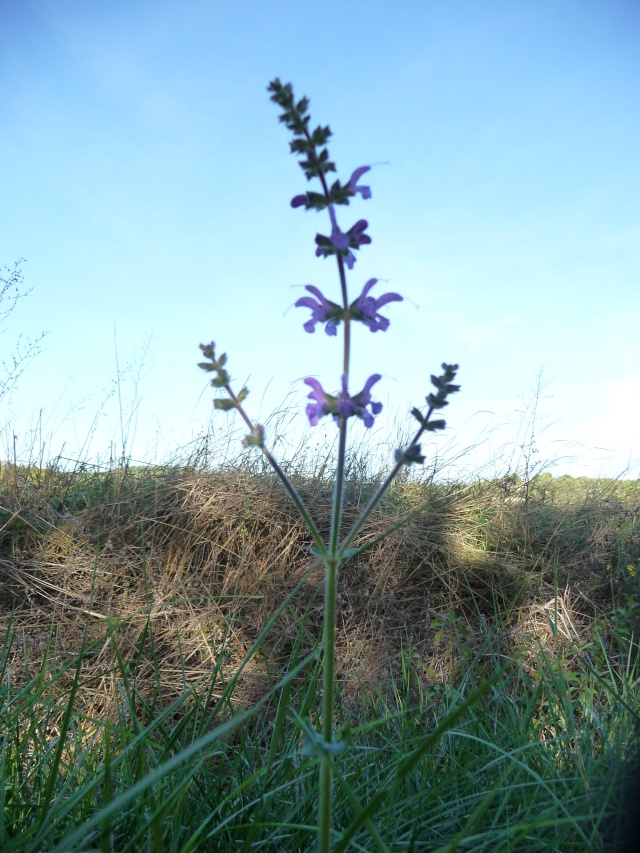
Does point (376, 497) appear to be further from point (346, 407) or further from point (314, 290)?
point (314, 290)

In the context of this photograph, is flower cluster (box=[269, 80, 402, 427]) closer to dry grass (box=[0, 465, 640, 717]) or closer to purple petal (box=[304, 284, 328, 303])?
purple petal (box=[304, 284, 328, 303])

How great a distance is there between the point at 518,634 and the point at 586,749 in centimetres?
171

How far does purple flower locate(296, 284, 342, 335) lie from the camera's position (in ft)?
3.53

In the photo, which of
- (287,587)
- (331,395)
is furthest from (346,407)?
(287,587)

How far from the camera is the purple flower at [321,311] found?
1.08 m

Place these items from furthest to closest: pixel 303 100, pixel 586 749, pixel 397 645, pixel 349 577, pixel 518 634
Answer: pixel 349 577 → pixel 397 645 → pixel 518 634 → pixel 586 749 → pixel 303 100

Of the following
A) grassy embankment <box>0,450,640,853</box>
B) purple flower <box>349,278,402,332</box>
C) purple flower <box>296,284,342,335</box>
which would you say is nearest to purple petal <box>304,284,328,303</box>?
purple flower <box>296,284,342,335</box>

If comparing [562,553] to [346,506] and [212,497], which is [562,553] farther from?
[212,497]

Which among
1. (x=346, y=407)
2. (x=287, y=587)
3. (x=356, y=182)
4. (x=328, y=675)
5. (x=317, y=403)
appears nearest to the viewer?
(x=328, y=675)

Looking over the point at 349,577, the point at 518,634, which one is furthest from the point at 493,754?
the point at 349,577

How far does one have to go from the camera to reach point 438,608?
3953 mm

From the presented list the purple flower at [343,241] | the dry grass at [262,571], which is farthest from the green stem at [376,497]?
the dry grass at [262,571]

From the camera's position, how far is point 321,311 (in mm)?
1117

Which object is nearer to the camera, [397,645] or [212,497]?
[397,645]
